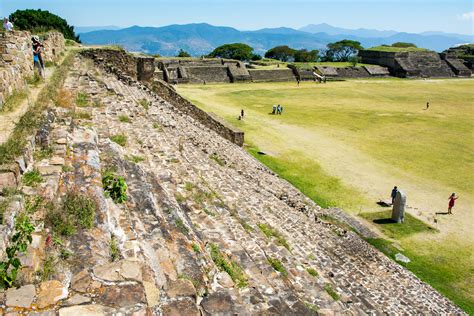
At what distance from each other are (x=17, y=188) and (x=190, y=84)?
4930cm

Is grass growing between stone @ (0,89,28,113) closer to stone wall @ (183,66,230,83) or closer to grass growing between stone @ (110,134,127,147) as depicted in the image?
grass growing between stone @ (110,134,127,147)

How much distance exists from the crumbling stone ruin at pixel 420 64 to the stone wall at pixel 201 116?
56831 millimetres

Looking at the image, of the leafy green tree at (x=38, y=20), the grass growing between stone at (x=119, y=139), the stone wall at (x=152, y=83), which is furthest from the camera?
the leafy green tree at (x=38, y=20)

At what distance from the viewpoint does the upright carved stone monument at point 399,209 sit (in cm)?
1512

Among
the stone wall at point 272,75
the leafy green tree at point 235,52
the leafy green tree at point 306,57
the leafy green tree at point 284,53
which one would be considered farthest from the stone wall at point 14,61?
the leafy green tree at point 284,53

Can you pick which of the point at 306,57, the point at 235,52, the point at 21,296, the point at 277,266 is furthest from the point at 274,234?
the point at 306,57

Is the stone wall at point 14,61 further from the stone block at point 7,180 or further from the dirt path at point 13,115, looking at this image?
the stone block at point 7,180

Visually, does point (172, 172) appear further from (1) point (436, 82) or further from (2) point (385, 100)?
(1) point (436, 82)

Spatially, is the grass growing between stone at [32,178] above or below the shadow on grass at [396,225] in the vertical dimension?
above

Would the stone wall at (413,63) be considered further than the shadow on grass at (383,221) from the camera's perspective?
Yes

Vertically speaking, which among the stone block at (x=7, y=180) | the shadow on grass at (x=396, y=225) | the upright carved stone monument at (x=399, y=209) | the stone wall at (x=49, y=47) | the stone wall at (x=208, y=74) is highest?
the stone wall at (x=49, y=47)

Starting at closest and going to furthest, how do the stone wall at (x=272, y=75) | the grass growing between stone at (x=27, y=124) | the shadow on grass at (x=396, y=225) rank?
1. the grass growing between stone at (x=27, y=124)
2. the shadow on grass at (x=396, y=225)
3. the stone wall at (x=272, y=75)

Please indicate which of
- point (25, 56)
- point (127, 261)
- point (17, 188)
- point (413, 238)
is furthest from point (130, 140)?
point (413, 238)

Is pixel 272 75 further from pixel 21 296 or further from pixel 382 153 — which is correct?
pixel 21 296
